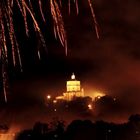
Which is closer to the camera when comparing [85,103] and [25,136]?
[25,136]

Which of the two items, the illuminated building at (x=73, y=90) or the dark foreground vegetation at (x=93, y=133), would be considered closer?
the dark foreground vegetation at (x=93, y=133)

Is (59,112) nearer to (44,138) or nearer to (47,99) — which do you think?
(47,99)

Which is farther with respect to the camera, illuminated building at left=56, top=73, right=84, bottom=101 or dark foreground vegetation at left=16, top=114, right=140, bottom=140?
illuminated building at left=56, top=73, right=84, bottom=101

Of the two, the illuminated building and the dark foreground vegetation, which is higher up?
the illuminated building

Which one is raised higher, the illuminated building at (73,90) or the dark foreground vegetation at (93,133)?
the illuminated building at (73,90)

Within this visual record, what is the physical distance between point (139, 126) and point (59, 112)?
116ft

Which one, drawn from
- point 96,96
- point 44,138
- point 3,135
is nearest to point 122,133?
point 44,138

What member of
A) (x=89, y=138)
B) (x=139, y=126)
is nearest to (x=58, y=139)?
(x=89, y=138)

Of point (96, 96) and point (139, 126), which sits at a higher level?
point (96, 96)

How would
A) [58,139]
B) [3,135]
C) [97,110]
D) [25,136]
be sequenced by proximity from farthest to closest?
[97,110], [3,135], [25,136], [58,139]

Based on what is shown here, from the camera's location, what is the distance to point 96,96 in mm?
81688

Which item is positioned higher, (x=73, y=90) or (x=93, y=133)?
(x=73, y=90)

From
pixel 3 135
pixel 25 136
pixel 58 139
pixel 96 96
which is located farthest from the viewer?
pixel 96 96

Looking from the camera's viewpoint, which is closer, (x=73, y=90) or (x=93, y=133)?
(x=93, y=133)
